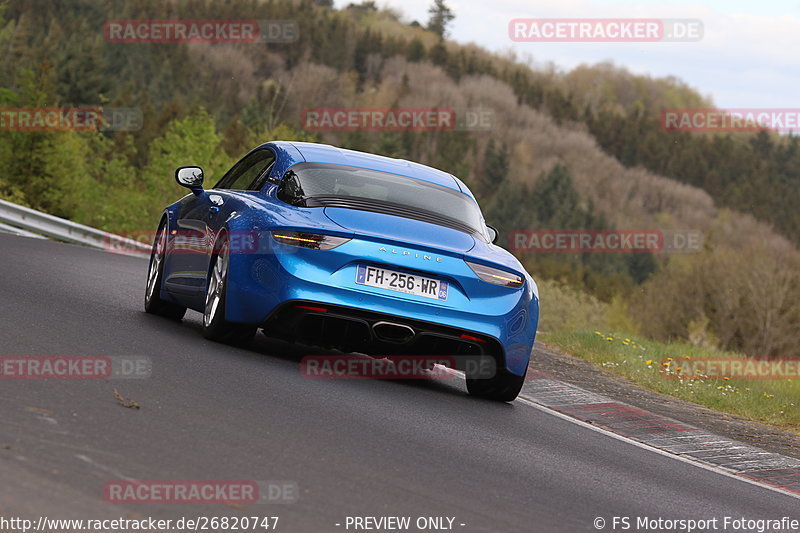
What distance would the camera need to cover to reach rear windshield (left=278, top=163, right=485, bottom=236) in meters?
8.07

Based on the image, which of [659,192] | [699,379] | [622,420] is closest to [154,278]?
[622,420]

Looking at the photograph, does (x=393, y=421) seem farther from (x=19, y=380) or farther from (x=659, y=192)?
(x=659, y=192)

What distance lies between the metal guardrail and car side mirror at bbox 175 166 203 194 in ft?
35.3

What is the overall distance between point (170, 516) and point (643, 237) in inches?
5300

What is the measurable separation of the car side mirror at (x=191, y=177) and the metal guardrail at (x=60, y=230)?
35.3 feet

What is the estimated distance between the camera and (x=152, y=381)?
6531 mm

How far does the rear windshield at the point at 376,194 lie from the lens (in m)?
8.07
